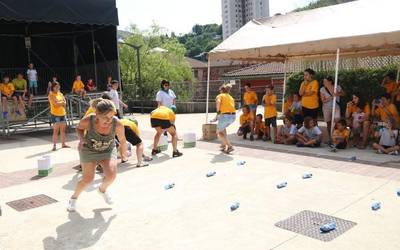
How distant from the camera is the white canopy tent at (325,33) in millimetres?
8820

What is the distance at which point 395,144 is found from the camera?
27.5 feet

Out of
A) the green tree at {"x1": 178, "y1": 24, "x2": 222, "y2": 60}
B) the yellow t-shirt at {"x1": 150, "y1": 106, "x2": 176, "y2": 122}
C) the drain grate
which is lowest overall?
the drain grate

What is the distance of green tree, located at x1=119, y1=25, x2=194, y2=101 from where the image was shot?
26625 mm

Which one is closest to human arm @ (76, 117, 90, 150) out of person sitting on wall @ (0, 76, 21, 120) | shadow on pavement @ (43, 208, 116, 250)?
shadow on pavement @ (43, 208, 116, 250)

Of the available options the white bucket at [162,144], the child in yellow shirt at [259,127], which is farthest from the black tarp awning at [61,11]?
the child in yellow shirt at [259,127]

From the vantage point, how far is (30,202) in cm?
616

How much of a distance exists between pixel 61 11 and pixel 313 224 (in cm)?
1199

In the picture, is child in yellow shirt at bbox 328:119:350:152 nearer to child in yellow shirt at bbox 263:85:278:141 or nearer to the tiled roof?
child in yellow shirt at bbox 263:85:278:141

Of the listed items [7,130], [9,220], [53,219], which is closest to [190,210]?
[53,219]

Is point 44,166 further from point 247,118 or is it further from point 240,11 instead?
point 240,11

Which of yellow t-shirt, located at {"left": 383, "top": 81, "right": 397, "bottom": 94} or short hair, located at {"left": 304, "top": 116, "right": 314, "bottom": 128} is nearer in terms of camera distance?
short hair, located at {"left": 304, "top": 116, "right": 314, "bottom": 128}

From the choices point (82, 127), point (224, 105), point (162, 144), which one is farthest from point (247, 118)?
point (82, 127)

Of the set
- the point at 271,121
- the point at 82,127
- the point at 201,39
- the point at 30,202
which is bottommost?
the point at 30,202

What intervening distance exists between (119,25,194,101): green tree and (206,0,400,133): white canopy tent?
48.0ft
